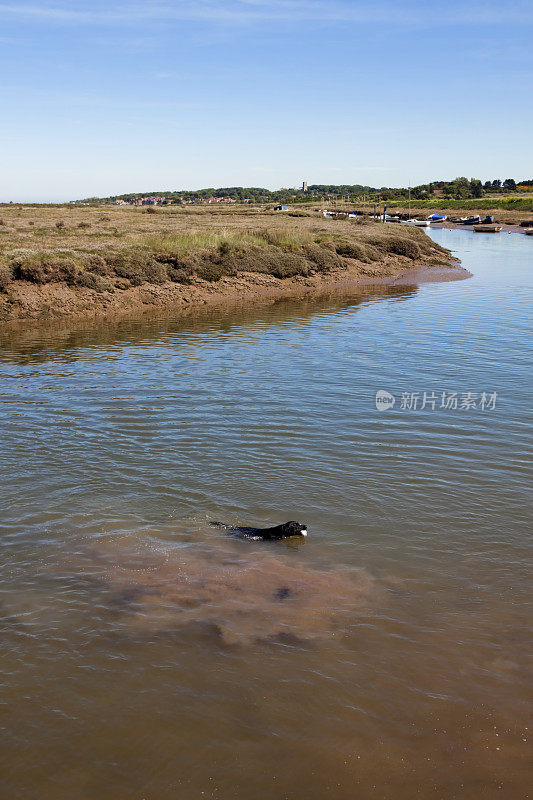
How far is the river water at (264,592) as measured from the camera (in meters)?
4.85

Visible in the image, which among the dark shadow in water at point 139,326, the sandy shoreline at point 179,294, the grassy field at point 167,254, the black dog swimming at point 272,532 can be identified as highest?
the grassy field at point 167,254

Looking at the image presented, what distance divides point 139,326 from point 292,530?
16188 mm

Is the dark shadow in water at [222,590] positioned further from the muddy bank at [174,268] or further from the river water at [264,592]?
the muddy bank at [174,268]

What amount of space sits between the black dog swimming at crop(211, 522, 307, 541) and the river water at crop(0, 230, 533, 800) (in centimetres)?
14

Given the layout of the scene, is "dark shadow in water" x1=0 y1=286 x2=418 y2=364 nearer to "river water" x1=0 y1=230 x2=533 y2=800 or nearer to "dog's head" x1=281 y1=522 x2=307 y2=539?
"river water" x1=0 y1=230 x2=533 y2=800

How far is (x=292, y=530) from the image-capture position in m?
8.07

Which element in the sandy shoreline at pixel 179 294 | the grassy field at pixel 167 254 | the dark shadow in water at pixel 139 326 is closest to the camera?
the dark shadow in water at pixel 139 326

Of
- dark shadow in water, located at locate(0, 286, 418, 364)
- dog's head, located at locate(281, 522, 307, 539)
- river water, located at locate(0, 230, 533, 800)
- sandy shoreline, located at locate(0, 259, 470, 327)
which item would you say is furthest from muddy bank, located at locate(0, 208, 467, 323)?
dog's head, located at locate(281, 522, 307, 539)

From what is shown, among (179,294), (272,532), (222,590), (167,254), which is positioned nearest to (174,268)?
(167,254)

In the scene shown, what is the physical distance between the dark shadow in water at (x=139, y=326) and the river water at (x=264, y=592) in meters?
4.05

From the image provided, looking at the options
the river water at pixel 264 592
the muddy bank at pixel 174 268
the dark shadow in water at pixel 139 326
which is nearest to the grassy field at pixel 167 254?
the muddy bank at pixel 174 268

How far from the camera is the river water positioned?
15.9ft

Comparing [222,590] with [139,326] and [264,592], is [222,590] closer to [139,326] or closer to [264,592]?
[264,592]

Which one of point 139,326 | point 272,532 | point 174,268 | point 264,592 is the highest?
point 174,268
